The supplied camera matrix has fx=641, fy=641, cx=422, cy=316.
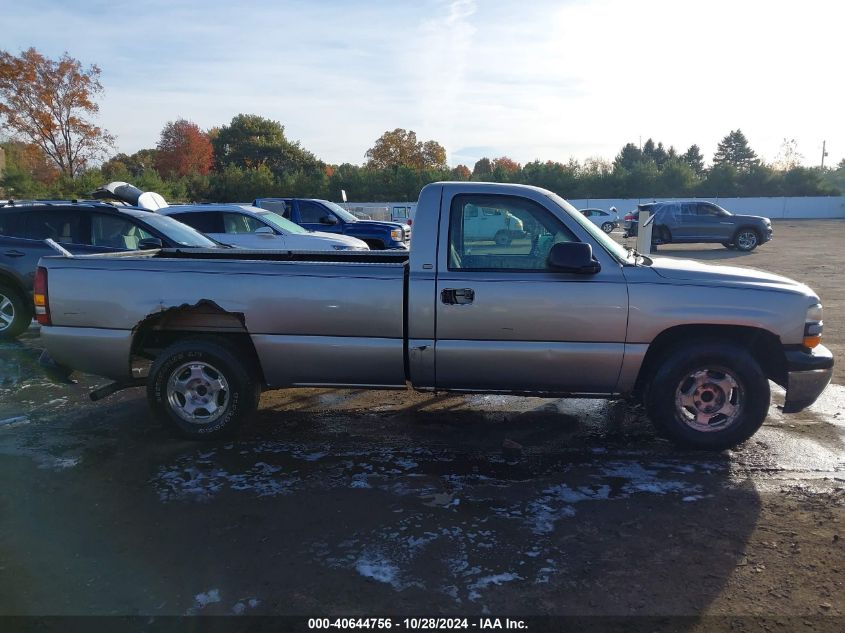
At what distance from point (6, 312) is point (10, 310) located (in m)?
0.06

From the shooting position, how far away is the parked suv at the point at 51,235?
27.1ft

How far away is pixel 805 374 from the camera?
15.0 ft

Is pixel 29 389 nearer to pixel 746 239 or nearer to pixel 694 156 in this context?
pixel 746 239

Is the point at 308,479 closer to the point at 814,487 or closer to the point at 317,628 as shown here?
the point at 317,628

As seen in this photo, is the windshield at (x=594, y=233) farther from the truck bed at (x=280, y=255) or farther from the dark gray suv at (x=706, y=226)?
the dark gray suv at (x=706, y=226)

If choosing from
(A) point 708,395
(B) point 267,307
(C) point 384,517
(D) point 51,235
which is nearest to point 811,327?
(A) point 708,395

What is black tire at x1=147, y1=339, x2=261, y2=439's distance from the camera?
4.96 metres

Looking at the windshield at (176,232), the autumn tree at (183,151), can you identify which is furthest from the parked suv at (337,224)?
the autumn tree at (183,151)

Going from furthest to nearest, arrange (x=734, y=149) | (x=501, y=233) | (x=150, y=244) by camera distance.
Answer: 1. (x=734, y=149)
2. (x=150, y=244)
3. (x=501, y=233)

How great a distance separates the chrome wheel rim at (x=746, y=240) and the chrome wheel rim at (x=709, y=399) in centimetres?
1951

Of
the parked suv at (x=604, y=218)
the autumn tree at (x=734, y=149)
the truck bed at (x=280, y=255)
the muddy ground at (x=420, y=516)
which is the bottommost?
the muddy ground at (x=420, y=516)

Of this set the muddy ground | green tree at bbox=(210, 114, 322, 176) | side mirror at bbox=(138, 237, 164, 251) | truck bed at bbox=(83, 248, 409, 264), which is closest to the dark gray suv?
truck bed at bbox=(83, 248, 409, 264)

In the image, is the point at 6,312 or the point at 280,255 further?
the point at 6,312

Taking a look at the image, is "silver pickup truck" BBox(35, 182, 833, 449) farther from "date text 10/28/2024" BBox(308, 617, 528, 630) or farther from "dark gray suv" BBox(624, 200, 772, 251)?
"dark gray suv" BBox(624, 200, 772, 251)
